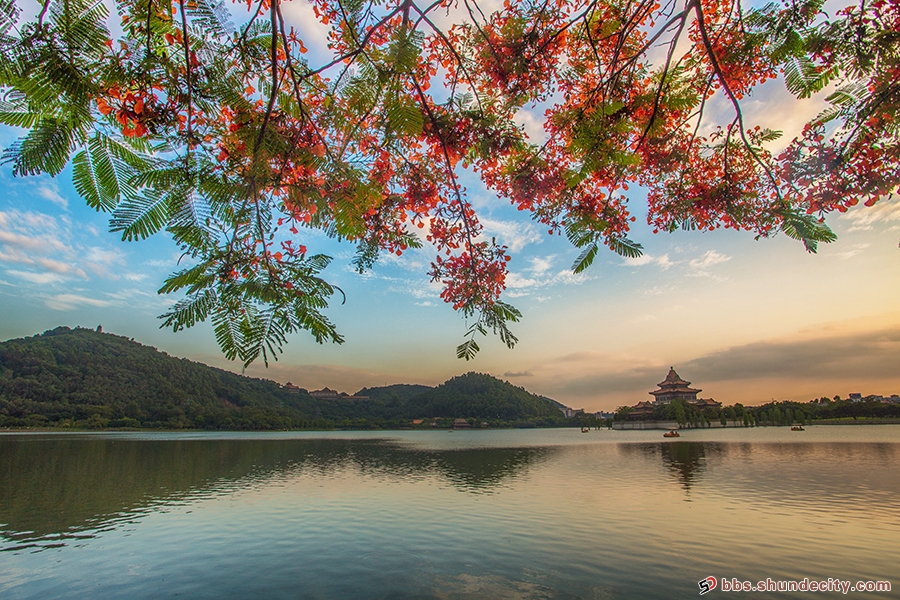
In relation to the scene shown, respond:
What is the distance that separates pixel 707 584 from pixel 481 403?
12400cm

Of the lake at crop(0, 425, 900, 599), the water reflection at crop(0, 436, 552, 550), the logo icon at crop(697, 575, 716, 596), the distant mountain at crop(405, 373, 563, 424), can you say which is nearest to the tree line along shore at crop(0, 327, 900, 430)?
the distant mountain at crop(405, 373, 563, 424)

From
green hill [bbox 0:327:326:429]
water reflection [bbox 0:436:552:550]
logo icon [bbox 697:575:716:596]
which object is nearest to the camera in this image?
logo icon [bbox 697:575:716:596]

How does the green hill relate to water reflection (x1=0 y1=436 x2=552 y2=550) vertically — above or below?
above

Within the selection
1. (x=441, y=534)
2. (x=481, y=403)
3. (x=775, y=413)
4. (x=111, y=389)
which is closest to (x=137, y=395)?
(x=111, y=389)

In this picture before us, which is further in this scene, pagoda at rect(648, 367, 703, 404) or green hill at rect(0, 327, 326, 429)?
pagoda at rect(648, 367, 703, 404)

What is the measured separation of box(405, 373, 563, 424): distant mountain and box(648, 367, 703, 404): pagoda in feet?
132

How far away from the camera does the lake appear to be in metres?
8.94

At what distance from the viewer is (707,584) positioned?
8727 mm

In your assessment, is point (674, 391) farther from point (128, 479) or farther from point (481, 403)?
point (128, 479)

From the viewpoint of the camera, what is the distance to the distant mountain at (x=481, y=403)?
130250mm

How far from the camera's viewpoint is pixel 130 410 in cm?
8306

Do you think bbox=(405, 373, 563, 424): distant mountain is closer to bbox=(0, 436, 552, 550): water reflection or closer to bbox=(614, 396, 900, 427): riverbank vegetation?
bbox=(614, 396, 900, 427): riverbank vegetation

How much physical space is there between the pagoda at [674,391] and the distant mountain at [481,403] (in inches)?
1587

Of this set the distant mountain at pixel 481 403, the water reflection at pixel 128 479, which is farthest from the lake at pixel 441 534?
the distant mountain at pixel 481 403
